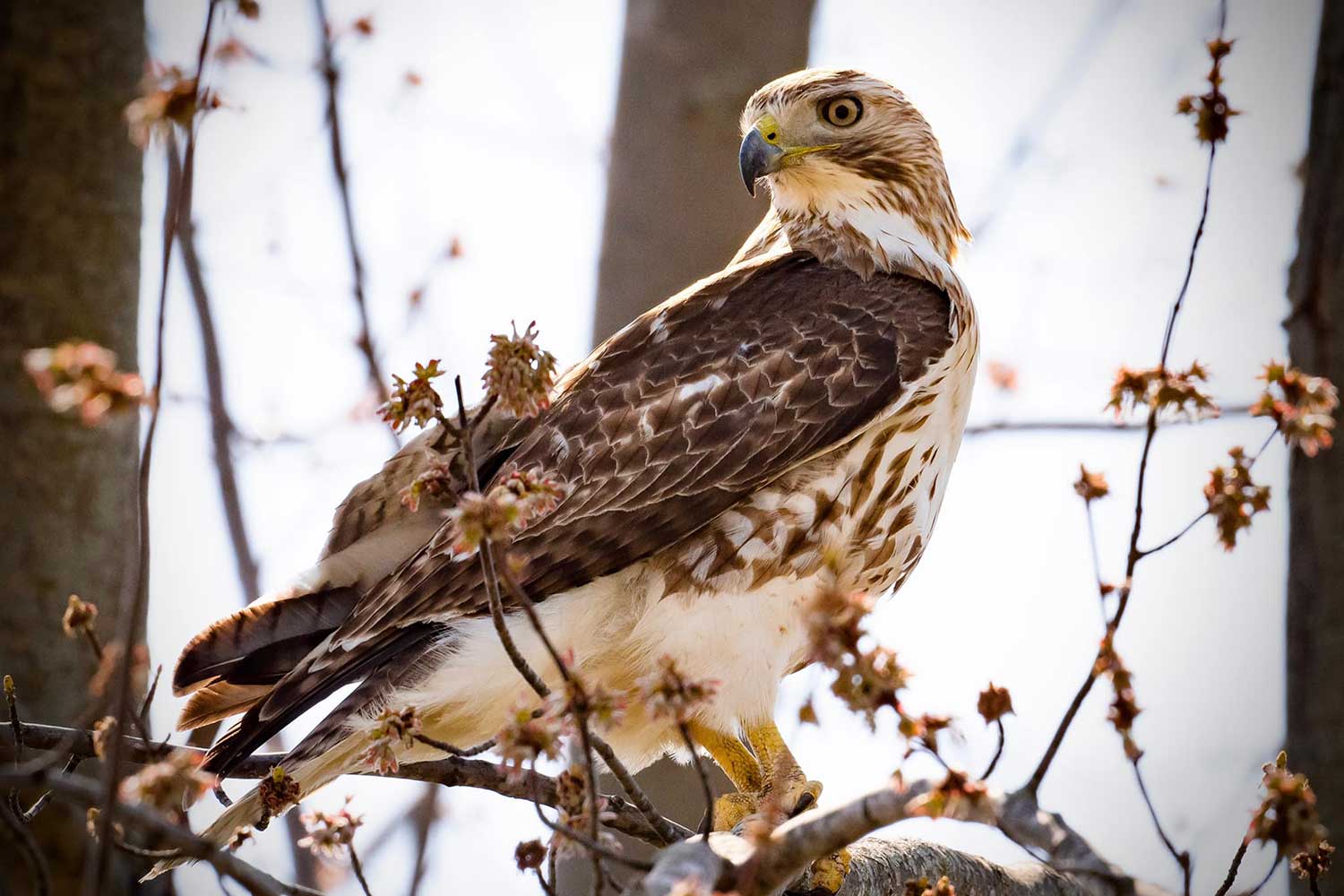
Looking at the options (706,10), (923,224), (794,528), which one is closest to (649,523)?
(794,528)

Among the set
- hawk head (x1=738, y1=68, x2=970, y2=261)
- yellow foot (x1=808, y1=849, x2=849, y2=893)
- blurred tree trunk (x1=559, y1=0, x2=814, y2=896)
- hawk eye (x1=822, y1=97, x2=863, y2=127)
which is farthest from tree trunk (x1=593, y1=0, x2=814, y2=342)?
yellow foot (x1=808, y1=849, x2=849, y2=893)

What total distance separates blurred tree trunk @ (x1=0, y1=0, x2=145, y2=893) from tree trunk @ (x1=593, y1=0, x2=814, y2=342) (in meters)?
1.61

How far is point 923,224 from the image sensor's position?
4.26 m

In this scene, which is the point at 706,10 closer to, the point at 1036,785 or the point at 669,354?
the point at 669,354

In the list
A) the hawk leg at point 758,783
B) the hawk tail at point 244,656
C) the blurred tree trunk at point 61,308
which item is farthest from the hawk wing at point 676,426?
the blurred tree trunk at point 61,308

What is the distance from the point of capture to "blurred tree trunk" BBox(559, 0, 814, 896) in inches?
174

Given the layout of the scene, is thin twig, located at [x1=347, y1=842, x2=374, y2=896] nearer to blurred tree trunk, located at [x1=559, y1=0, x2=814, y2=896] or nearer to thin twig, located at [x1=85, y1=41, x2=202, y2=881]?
thin twig, located at [x1=85, y1=41, x2=202, y2=881]

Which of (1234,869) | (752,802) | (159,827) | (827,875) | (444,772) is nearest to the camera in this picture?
(159,827)

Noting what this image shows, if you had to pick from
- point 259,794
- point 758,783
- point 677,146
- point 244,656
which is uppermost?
point 677,146

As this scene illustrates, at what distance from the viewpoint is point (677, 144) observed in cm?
445

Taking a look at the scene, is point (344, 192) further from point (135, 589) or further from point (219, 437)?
point (135, 589)

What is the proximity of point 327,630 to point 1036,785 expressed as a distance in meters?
2.29

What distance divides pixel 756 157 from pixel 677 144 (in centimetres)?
53

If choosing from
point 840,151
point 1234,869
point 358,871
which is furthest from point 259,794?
point 840,151
